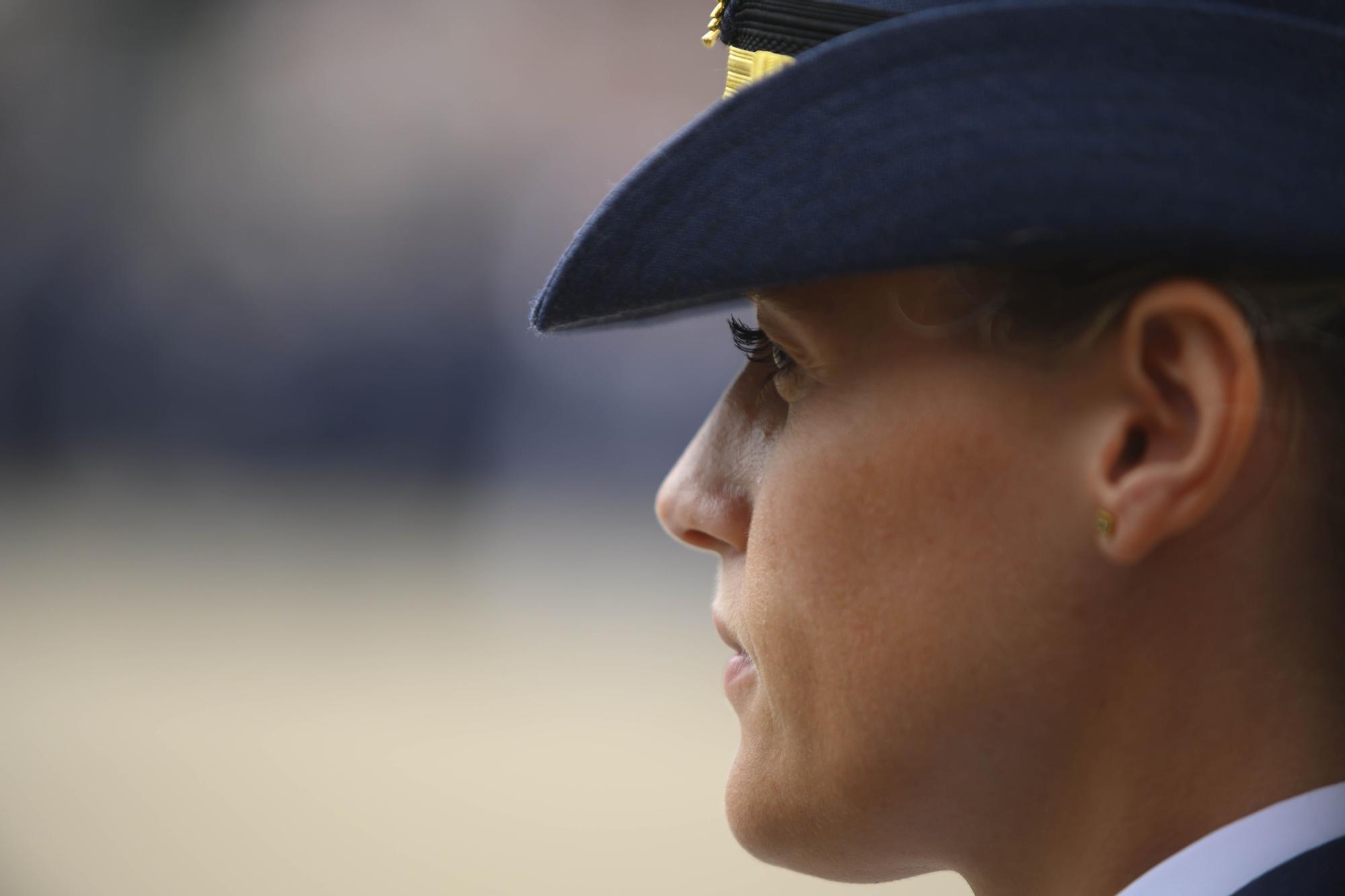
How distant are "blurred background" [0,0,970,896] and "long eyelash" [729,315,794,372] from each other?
2631 mm

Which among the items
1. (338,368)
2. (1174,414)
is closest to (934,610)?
(1174,414)

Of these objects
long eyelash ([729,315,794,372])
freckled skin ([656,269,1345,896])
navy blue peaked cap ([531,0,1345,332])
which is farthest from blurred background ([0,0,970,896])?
navy blue peaked cap ([531,0,1345,332])

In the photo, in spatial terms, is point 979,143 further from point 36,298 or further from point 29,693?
point 36,298

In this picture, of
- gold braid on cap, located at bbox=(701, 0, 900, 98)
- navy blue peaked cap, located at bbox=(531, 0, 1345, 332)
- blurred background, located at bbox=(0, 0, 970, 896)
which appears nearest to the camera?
navy blue peaked cap, located at bbox=(531, 0, 1345, 332)

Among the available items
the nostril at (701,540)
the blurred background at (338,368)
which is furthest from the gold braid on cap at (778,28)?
the blurred background at (338,368)

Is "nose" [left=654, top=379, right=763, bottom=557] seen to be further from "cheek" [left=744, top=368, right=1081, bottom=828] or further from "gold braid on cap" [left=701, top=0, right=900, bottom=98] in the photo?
"gold braid on cap" [left=701, top=0, right=900, bottom=98]

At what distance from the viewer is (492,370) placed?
11.7ft

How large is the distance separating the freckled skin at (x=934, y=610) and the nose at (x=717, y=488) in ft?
0.12

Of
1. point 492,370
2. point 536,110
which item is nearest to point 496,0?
point 536,110

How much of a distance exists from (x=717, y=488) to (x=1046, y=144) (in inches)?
11.0

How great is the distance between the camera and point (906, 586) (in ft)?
1.73

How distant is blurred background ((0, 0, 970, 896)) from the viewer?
351 centimetres

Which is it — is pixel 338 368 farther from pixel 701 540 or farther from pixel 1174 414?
pixel 1174 414

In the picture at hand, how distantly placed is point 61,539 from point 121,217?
3.37 feet
